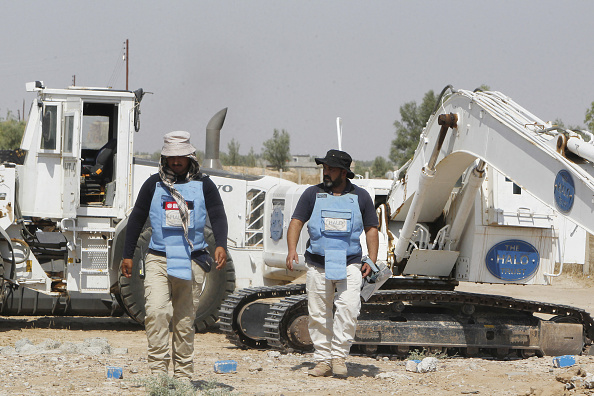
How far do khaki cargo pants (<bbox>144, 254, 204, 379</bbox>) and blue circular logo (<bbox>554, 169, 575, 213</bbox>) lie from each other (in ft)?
9.81

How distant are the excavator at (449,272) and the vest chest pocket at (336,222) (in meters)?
1.77

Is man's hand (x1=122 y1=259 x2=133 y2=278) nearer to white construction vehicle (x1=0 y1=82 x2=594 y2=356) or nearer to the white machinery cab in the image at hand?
white construction vehicle (x1=0 y1=82 x2=594 y2=356)

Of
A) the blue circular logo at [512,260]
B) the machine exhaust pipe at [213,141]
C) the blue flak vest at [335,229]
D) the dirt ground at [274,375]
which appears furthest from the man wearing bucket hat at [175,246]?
the machine exhaust pipe at [213,141]

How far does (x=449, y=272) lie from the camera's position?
1028cm

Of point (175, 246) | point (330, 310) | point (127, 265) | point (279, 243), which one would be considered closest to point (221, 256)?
point (175, 246)

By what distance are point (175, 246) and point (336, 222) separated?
172 cm

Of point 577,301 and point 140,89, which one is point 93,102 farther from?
point 577,301

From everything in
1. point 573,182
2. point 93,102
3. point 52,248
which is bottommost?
point 52,248

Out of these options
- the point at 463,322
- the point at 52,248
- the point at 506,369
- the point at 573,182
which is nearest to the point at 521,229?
the point at 463,322

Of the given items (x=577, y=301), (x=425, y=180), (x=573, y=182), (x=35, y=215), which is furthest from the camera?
(x=577, y=301)

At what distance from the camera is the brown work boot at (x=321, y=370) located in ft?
24.9

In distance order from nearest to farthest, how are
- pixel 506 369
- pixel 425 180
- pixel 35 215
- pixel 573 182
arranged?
pixel 573 182 → pixel 506 369 → pixel 425 180 → pixel 35 215

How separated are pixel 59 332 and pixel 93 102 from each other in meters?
2.96

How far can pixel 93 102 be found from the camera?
10.9 meters
